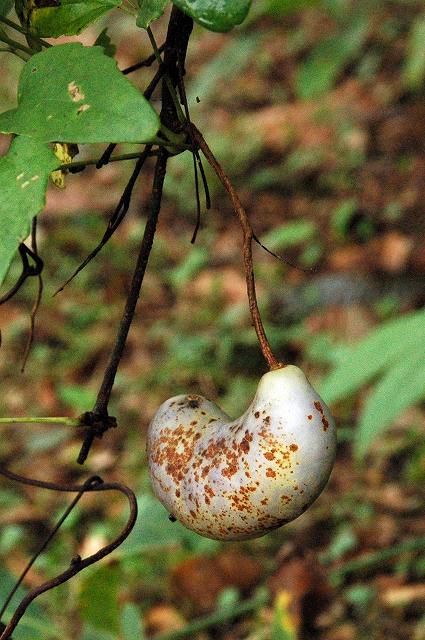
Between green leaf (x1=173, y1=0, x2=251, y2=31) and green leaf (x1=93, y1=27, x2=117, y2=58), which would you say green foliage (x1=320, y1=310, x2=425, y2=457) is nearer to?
green leaf (x1=93, y1=27, x2=117, y2=58)

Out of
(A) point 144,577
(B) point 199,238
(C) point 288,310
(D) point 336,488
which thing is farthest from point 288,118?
(A) point 144,577

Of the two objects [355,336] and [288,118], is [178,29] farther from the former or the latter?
[288,118]

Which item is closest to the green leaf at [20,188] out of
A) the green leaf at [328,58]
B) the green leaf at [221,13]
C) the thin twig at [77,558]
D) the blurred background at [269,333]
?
the green leaf at [221,13]

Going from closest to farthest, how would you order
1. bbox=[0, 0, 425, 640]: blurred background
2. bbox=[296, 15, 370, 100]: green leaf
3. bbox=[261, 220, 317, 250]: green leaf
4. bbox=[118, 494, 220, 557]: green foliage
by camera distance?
bbox=[118, 494, 220, 557]: green foliage, bbox=[0, 0, 425, 640]: blurred background, bbox=[296, 15, 370, 100]: green leaf, bbox=[261, 220, 317, 250]: green leaf

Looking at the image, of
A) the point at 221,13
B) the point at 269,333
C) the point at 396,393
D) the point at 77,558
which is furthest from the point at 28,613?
the point at 269,333

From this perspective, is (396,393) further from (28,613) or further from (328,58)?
(328,58)

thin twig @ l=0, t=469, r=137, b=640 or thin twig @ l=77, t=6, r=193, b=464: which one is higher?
thin twig @ l=77, t=6, r=193, b=464

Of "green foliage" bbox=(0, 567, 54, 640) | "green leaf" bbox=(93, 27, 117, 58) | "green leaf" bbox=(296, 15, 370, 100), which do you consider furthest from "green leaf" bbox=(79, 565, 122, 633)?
"green leaf" bbox=(296, 15, 370, 100)

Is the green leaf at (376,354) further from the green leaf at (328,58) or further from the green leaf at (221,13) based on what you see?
the green leaf at (328,58)
